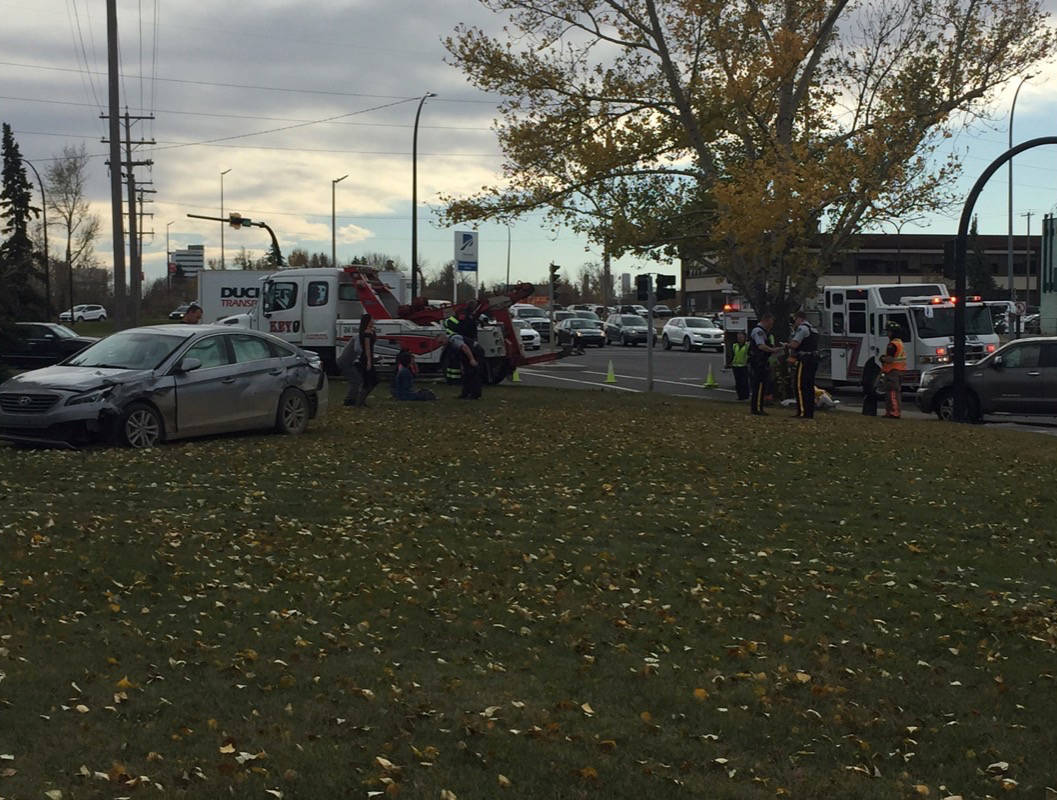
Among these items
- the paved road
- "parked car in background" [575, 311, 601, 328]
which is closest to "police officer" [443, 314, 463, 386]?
the paved road

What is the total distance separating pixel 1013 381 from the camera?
25141 millimetres

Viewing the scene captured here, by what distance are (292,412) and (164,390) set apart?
262 centimetres

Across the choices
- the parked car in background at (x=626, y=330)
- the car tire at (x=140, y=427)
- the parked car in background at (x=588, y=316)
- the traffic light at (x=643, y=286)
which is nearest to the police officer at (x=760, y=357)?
the traffic light at (x=643, y=286)

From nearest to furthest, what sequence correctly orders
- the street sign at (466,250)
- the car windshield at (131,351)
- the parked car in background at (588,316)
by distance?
the car windshield at (131,351)
the street sign at (466,250)
the parked car in background at (588,316)

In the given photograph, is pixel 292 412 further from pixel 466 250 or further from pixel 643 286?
pixel 466 250

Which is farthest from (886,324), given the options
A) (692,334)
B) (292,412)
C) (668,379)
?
(692,334)

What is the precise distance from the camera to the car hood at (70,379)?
633 inches

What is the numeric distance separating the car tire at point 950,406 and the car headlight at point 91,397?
15.9m

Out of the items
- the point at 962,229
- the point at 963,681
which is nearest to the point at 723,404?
the point at 962,229

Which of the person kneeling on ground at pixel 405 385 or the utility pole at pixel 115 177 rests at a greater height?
the utility pole at pixel 115 177

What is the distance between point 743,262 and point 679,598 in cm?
2090

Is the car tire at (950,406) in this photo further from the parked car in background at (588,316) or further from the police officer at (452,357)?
the parked car in background at (588,316)

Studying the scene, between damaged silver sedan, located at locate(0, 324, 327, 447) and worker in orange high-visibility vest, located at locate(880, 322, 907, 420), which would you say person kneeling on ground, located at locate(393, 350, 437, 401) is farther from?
worker in orange high-visibility vest, located at locate(880, 322, 907, 420)

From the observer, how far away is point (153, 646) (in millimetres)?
7078
